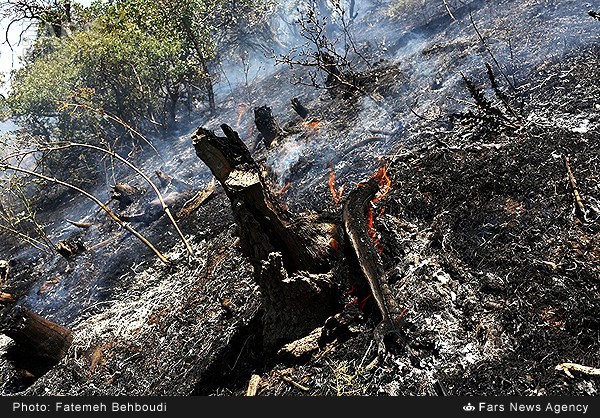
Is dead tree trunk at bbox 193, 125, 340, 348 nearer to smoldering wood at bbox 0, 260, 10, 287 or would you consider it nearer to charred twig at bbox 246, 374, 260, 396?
charred twig at bbox 246, 374, 260, 396

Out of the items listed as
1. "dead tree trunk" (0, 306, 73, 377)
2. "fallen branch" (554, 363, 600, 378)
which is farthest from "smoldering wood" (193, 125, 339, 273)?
"dead tree trunk" (0, 306, 73, 377)

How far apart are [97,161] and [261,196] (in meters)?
11.8

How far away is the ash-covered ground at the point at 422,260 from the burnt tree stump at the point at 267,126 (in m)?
0.21

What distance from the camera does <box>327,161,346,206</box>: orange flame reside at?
16.8 ft

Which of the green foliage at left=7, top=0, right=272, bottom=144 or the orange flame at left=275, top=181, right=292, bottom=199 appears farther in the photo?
the green foliage at left=7, top=0, right=272, bottom=144

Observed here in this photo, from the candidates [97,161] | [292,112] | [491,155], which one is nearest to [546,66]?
[491,155]

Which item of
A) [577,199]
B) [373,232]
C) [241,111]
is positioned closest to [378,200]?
[373,232]

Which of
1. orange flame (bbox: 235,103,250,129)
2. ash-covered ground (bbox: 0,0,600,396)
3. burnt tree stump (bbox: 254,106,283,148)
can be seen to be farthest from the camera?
orange flame (bbox: 235,103,250,129)

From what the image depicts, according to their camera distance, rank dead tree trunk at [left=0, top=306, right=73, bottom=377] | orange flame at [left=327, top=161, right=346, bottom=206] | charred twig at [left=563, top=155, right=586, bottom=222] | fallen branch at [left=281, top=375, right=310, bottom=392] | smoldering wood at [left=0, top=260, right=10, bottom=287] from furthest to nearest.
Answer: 1. smoldering wood at [left=0, top=260, right=10, bottom=287]
2. orange flame at [left=327, top=161, right=346, bottom=206]
3. dead tree trunk at [left=0, top=306, right=73, bottom=377]
4. charred twig at [left=563, top=155, right=586, bottom=222]
5. fallen branch at [left=281, top=375, right=310, bottom=392]

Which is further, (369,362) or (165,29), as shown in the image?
(165,29)

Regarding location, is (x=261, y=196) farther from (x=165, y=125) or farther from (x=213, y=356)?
(x=165, y=125)

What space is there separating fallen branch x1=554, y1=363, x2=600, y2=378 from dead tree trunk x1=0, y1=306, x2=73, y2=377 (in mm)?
5020

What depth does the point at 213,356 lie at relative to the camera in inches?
151

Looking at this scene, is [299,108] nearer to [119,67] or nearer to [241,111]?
[241,111]
